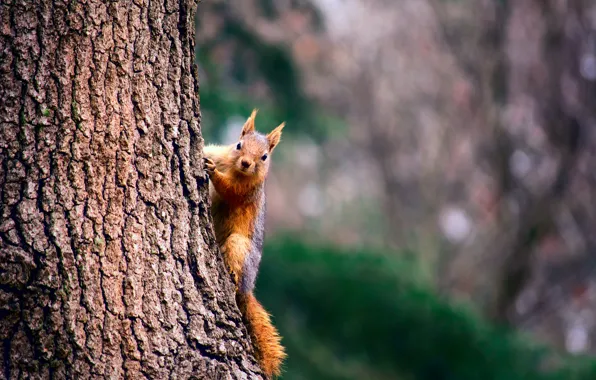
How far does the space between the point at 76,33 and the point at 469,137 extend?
13.0 metres

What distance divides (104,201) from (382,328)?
603 centimetres

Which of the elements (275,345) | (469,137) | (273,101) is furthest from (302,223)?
(275,345)

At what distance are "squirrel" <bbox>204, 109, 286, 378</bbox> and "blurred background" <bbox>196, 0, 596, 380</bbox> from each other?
10.5ft

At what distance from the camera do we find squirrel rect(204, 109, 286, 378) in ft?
10.9

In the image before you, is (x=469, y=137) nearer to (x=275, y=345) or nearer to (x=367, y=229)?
(x=367, y=229)

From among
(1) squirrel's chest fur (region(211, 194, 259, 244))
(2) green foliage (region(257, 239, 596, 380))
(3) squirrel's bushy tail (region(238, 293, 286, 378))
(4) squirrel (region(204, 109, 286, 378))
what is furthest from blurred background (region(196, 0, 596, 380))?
(3) squirrel's bushy tail (region(238, 293, 286, 378))

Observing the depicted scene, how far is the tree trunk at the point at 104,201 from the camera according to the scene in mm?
2545

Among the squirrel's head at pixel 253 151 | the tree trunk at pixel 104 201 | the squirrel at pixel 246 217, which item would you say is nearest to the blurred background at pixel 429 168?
the squirrel's head at pixel 253 151

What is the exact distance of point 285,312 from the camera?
8.31 meters

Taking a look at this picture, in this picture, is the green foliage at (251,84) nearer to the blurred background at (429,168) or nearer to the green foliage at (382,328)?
the blurred background at (429,168)

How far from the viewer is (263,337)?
10.8ft

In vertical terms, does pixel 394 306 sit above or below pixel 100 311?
above

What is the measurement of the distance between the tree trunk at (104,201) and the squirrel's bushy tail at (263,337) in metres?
0.39

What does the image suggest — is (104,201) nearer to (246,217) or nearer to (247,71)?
(246,217)
